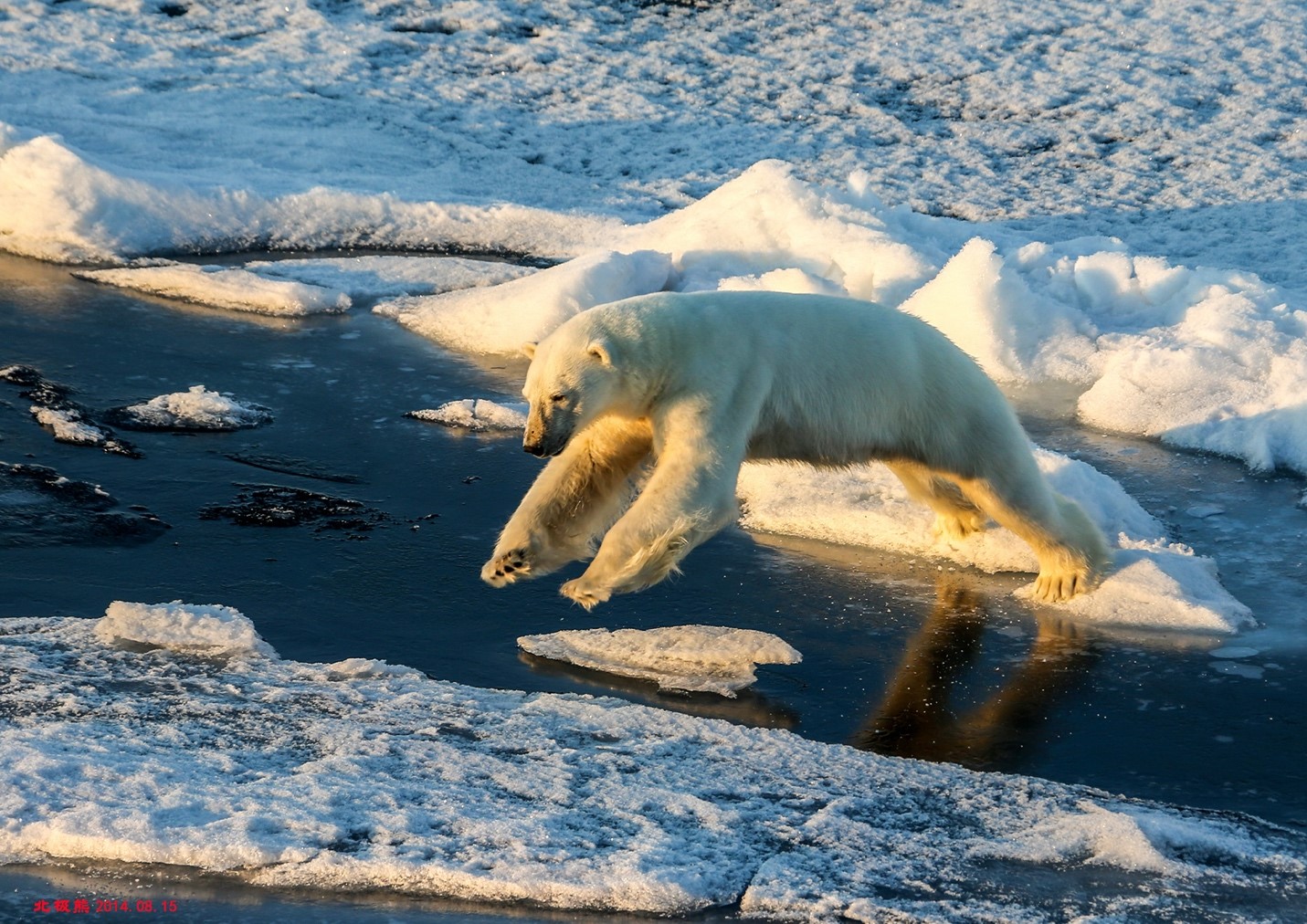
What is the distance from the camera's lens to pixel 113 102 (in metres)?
11.7

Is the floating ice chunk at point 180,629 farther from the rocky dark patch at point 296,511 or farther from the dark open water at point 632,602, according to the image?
the rocky dark patch at point 296,511

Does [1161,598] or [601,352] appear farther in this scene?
[1161,598]

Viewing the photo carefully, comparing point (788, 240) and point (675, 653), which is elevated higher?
point (788, 240)

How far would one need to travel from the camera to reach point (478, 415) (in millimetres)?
6168

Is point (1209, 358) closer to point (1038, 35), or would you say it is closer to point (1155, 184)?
point (1155, 184)

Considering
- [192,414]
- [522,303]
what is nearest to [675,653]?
[192,414]

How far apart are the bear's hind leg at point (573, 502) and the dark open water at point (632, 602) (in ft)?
0.85

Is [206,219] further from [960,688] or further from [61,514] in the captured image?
[960,688]

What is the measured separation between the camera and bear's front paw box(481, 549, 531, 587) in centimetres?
414

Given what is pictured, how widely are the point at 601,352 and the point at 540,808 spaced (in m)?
1.26

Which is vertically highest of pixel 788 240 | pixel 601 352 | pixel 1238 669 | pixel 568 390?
pixel 601 352

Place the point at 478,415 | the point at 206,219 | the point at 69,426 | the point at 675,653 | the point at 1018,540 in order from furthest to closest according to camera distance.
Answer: the point at 206,219 < the point at 478,415 < the point at 69,426 < the point at 1018,540 < the point at 675,653

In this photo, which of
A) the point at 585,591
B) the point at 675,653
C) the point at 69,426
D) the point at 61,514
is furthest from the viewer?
the point at 69,426

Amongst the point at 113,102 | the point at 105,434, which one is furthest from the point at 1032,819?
the point at 113,102
